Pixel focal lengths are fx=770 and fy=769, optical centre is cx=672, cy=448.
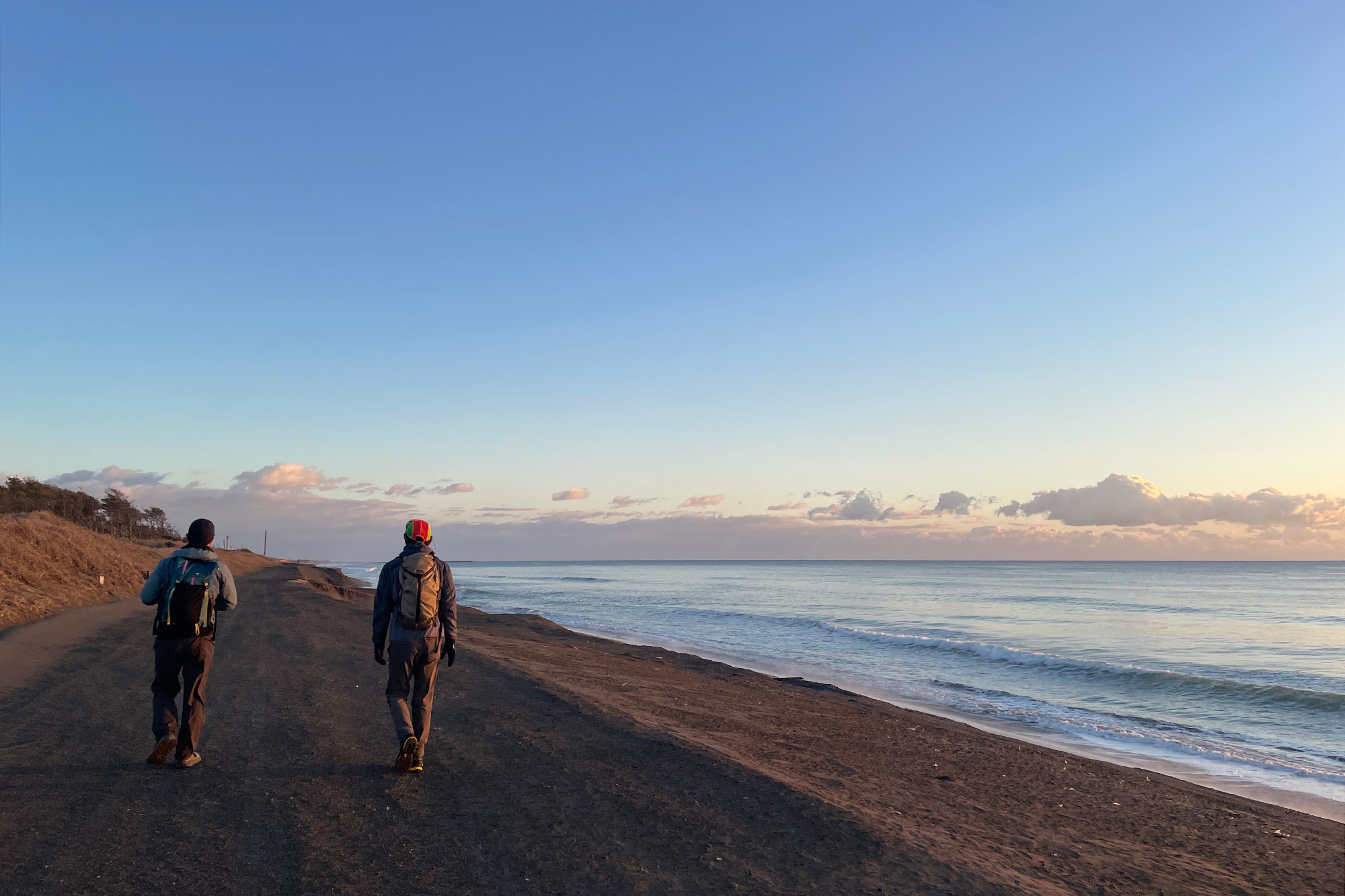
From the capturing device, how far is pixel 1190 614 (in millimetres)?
39781

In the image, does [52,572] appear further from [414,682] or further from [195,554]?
[414,682]

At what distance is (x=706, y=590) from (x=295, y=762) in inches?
2515

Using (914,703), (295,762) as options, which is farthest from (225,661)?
(914,703)

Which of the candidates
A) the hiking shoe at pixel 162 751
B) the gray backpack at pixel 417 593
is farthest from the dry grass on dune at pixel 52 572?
the gray backpack at pixel 417 593

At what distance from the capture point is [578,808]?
5574 millimetres

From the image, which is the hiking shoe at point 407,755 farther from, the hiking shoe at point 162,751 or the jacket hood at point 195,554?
the jacket hood at point 195,554

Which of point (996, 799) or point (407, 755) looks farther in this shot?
point (996, 799)

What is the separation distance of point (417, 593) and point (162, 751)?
8.02ft

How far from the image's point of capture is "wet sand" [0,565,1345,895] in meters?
4.47

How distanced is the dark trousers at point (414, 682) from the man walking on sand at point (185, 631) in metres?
1.39

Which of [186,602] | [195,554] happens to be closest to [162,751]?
[186,602]

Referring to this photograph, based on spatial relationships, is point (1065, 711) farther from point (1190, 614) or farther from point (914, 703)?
point (1190, 614)

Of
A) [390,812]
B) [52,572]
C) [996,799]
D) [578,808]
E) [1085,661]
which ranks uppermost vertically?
[52,572]

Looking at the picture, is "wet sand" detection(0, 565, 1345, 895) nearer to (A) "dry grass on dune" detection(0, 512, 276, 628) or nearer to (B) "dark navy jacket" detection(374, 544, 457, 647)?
(B) "dark navy jacket" detection(374, 544, 457, 647)
